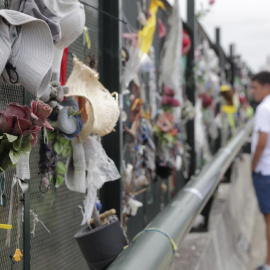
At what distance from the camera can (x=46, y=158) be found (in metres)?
2.32

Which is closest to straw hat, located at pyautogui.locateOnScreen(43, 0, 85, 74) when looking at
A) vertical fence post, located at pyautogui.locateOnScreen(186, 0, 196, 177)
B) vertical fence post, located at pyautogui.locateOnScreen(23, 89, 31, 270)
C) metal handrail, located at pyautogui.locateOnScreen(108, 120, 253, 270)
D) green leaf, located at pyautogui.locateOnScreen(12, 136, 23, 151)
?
vertical fence post, located at pyautogui.locateOnScreen(23, 89, 31, 270)

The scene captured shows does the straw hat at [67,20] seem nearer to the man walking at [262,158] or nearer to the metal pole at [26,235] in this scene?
the metal pole at [26,235]

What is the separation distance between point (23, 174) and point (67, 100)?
48 centimetres

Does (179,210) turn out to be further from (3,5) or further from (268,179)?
(268,179)

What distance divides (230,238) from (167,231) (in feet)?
14.1

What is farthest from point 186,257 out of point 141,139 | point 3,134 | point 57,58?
point 3,134

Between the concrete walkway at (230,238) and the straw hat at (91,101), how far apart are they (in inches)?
65.5

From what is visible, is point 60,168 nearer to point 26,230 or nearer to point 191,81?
point 26,230

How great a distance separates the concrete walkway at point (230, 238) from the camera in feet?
17.1

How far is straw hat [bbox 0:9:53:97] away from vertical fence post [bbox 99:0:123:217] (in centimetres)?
126

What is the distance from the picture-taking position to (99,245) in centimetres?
260

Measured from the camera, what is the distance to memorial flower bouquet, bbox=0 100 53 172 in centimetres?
→ 171

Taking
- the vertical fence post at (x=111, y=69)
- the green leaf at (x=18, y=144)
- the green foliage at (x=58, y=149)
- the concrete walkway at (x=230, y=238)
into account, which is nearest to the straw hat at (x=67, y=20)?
the green foliage at (x=58, y=149)

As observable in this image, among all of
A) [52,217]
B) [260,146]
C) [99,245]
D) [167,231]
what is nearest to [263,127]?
[260,146]
